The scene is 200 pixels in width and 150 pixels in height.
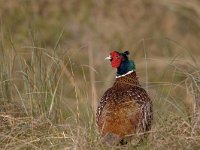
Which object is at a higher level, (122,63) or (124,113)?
(122,63)

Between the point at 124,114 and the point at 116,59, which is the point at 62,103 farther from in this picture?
the point at 124,114

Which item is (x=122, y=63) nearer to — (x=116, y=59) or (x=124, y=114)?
(x=116, y=59)

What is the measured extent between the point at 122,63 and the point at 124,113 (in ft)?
1.83

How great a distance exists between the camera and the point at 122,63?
23.7 ft

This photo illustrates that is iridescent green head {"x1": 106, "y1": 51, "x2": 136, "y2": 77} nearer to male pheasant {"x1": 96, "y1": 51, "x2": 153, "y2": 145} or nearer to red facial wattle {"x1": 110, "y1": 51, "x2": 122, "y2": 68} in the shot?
red facial wattle {"x1": 110, "y1": 51, "x2": 122, "y2": 68}

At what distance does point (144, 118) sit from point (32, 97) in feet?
2.84

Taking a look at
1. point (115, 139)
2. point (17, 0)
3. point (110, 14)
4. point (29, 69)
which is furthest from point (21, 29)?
point (115, 139)

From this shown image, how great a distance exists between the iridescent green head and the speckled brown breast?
0.95 feet

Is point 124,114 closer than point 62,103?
Yes

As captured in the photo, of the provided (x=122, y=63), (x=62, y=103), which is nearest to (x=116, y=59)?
(x=122, y=63)

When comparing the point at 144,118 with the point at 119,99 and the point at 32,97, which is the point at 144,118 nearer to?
the point at 119,99

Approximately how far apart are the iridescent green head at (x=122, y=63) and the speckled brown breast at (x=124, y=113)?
29 centimetres

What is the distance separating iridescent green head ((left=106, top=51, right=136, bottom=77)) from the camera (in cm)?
717

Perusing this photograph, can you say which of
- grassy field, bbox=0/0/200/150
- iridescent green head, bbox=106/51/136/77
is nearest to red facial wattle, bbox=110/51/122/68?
iridescent green head, bbox=106/51/136/77
